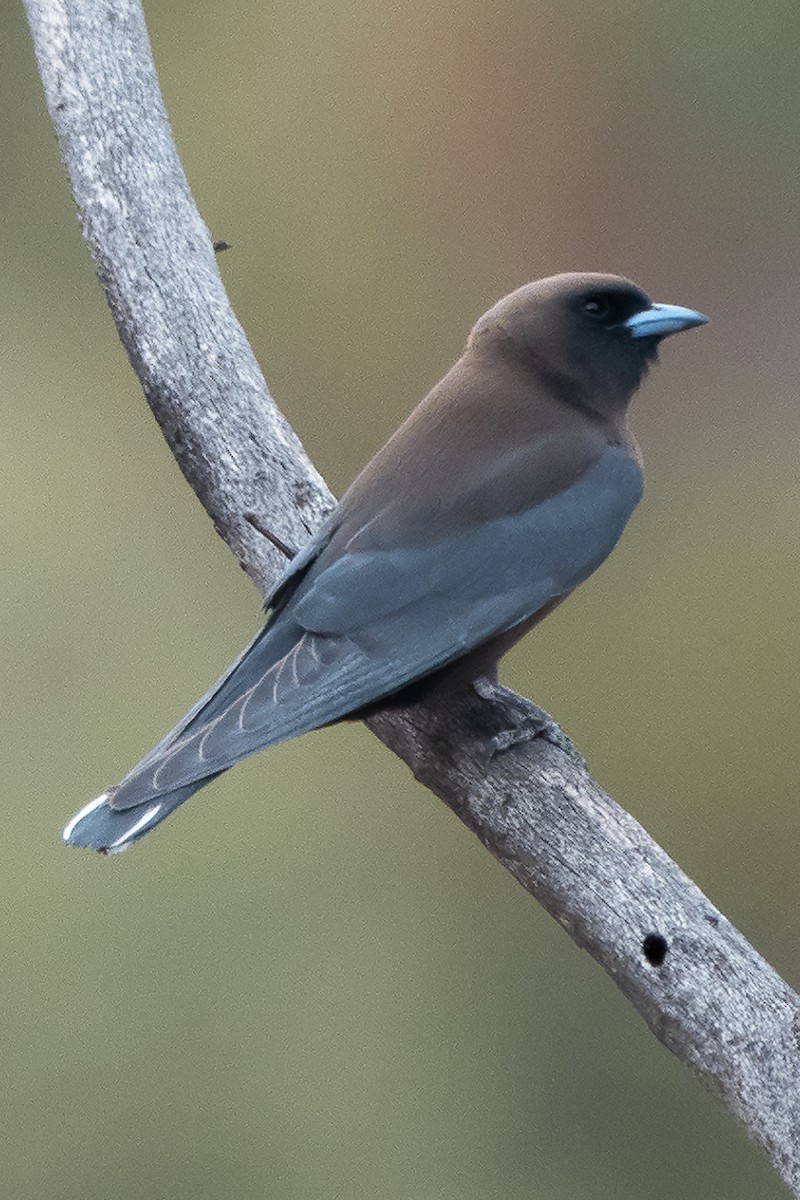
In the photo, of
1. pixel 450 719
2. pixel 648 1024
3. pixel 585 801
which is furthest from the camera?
pixel 450 719

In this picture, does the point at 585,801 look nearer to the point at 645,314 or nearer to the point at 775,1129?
the point at 775,1129

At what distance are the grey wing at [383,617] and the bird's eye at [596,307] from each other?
25 centimetres

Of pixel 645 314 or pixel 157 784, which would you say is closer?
pixel 157 784

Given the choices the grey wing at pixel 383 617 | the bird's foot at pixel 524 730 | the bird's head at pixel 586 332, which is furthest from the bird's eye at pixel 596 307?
the bird's foot at pixel 524 730

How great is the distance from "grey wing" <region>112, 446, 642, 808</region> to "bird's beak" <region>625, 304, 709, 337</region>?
0.24 meters

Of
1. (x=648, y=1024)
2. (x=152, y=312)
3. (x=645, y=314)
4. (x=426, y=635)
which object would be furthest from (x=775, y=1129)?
(x=152, y=312)

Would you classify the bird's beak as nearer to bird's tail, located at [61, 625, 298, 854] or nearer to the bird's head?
the bird's head

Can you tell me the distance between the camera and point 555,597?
7.61ft

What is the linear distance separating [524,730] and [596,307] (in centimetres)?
67

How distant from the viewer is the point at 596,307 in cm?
253

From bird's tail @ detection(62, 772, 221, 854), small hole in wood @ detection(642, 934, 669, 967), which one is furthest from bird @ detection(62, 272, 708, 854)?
small hole in wood @ detection(642, 934, 669, 967)

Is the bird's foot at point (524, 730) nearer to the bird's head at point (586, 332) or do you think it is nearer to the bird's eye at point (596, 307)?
the bird's head at point (586, 332)

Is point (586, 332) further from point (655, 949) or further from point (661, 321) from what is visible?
point (655, 949)

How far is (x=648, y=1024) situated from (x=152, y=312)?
3.95ft
